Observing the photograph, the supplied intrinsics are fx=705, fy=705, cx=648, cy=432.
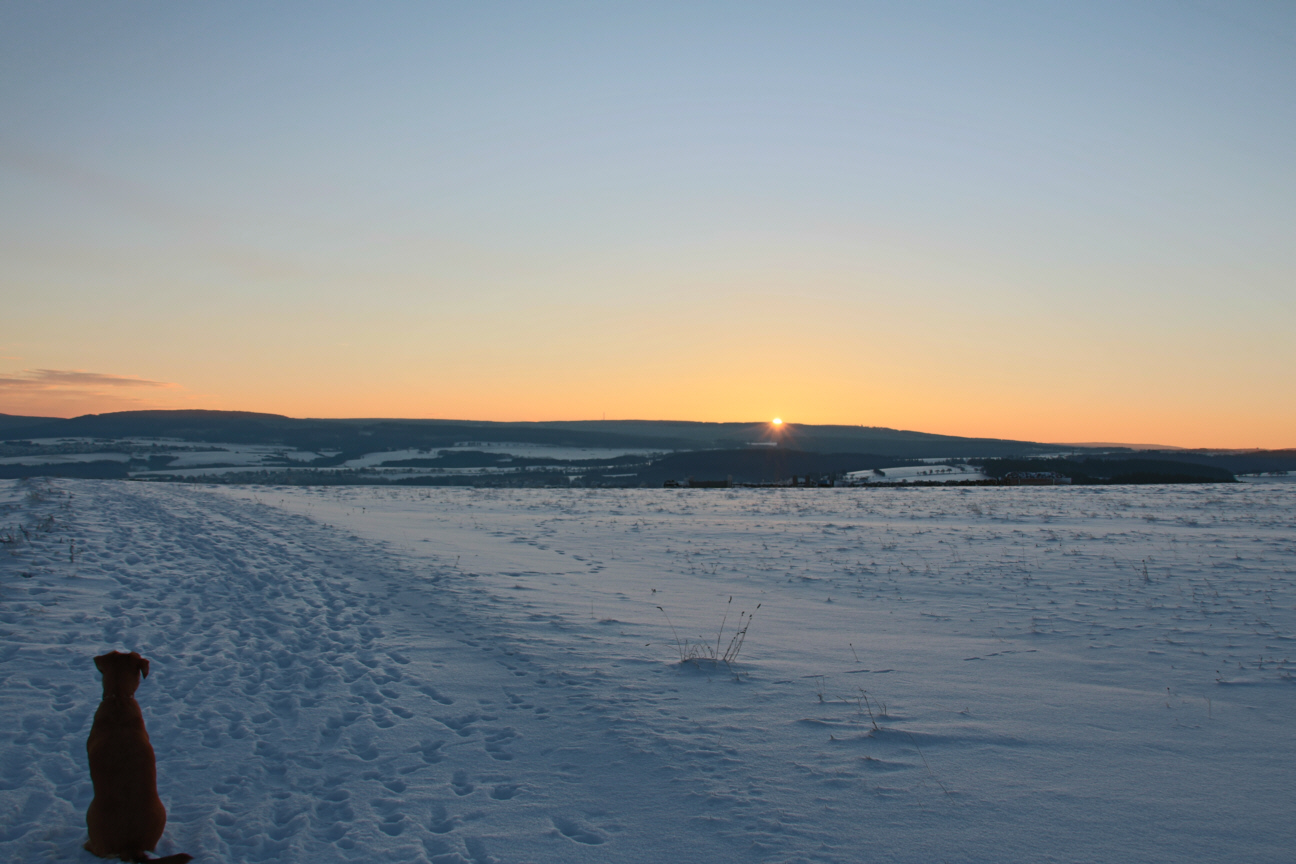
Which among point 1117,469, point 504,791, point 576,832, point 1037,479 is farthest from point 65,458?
point 1117,469

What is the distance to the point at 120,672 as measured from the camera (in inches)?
160

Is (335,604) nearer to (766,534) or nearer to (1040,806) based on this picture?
(1040,806)

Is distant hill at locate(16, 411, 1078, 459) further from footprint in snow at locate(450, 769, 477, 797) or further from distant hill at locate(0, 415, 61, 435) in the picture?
footprint in snow at locate(450, 769, 477, 797)

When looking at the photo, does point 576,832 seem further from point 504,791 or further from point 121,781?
point 121,781

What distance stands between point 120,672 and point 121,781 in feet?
1.92

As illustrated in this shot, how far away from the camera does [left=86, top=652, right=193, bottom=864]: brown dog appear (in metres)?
3.82

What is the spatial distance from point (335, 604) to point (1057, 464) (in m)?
58.6

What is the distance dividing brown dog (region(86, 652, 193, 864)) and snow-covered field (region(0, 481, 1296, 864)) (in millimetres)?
282

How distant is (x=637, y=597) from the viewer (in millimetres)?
11680

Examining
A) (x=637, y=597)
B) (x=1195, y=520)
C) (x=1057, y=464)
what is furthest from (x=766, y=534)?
(x=1057, y=464)

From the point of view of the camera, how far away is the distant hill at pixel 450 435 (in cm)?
11775

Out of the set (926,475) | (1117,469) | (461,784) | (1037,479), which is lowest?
(461,784)

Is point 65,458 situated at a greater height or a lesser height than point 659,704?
lesser

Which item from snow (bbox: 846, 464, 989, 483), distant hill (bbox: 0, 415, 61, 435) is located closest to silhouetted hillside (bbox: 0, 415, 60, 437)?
distant hill (bbox: 0, 415, 61, 435)
